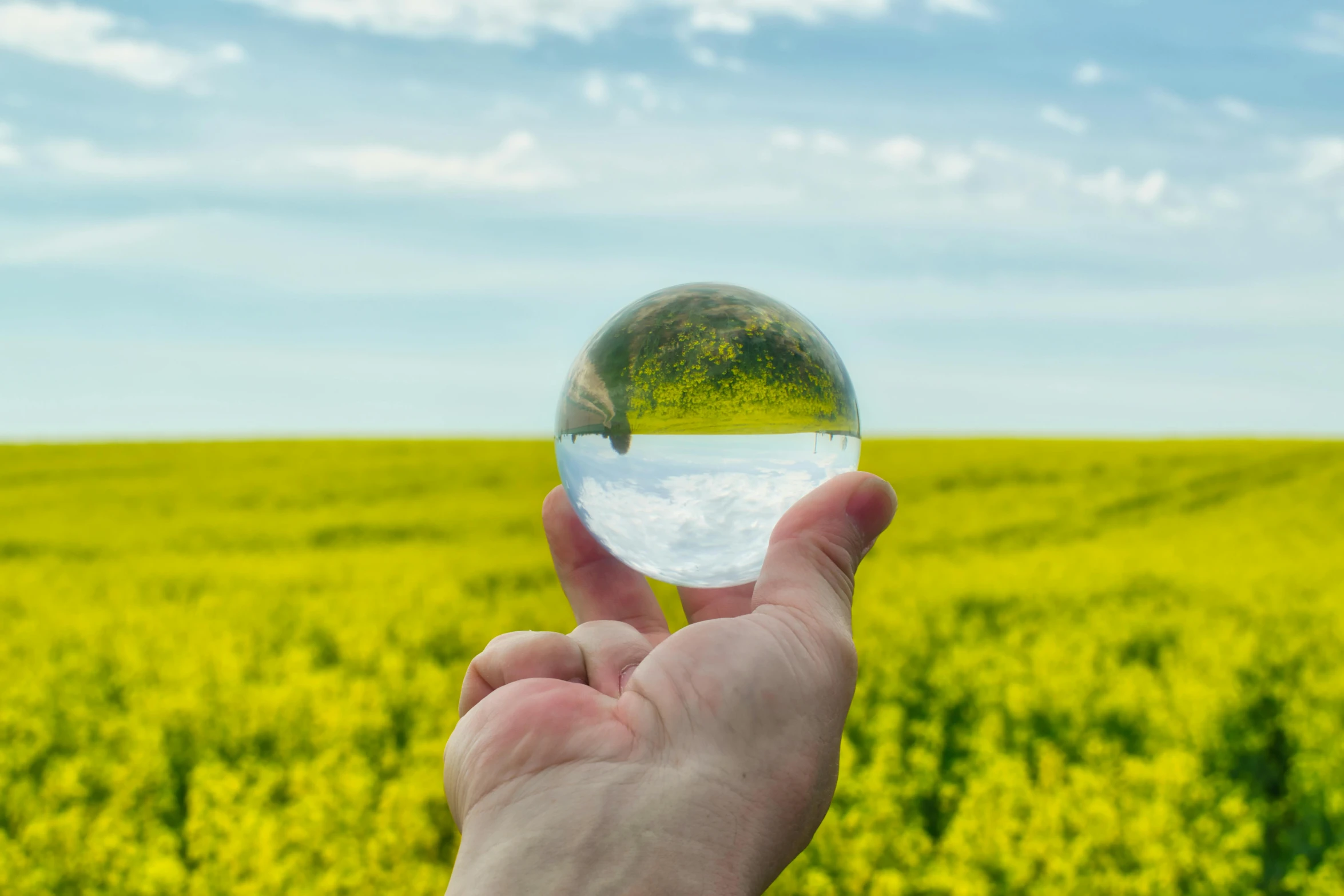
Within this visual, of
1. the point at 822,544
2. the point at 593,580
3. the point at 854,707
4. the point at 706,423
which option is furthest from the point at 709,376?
the point at 854,707

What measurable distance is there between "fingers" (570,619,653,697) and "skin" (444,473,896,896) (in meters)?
0.05

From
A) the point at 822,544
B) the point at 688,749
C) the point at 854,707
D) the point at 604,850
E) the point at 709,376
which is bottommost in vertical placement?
the point at 854,707

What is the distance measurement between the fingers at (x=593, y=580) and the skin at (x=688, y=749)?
0.56m

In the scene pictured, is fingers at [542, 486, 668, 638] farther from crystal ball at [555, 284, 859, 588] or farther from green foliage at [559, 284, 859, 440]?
green foliage at [559, 284, 859, 440]

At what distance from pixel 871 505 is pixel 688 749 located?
2.15 ft

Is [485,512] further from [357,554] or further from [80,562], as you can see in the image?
[80,562]

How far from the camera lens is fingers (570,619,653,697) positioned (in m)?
2.23

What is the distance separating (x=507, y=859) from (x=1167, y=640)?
7831 millimetres

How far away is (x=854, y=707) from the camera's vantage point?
6.34m

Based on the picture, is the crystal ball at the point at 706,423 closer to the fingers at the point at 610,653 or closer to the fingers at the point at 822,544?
the fingers at the point at 822,544

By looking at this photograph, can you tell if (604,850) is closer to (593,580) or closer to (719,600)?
(719,600)

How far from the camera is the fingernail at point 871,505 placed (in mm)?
2064

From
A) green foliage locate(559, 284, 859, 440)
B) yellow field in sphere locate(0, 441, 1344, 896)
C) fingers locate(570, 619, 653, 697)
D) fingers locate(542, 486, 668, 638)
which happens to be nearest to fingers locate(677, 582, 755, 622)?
fingers locate(542, 486, 668, 638)

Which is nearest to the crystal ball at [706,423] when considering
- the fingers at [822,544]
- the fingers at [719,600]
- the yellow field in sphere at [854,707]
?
the fingers at [822,544]
